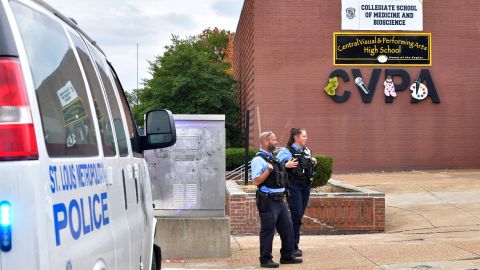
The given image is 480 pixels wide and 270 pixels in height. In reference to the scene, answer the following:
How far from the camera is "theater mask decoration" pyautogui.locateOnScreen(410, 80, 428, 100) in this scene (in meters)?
26.1

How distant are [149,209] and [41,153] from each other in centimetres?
243

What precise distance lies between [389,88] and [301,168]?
18.6m

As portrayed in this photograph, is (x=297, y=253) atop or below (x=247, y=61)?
below

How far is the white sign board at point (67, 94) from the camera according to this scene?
8.13 ft

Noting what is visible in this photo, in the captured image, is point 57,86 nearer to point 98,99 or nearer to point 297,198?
point 98,99

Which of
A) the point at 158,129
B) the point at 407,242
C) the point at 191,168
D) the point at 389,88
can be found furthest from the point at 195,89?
the point at 158,129

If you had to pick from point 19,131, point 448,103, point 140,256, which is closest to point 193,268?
point 140,256

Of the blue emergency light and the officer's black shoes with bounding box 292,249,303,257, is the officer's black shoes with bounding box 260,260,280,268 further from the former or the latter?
the blue emergency light

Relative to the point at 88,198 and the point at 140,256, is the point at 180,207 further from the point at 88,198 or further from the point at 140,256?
the point at 88,198

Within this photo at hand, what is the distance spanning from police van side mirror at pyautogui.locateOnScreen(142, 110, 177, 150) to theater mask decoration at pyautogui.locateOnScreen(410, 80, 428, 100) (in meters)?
23.0

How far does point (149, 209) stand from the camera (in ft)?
14.6

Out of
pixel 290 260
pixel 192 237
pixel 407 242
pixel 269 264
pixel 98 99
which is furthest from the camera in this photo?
pixel 407 242

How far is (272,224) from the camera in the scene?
26.0 feet

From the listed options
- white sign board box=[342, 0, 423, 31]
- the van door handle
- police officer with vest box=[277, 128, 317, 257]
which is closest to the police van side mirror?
the van door handle
